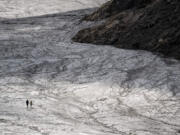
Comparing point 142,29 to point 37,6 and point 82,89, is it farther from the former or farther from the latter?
point 37,6

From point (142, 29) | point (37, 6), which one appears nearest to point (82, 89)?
point (142, 29)

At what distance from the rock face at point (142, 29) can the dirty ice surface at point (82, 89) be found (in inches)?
22.2

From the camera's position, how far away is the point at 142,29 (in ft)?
60.1

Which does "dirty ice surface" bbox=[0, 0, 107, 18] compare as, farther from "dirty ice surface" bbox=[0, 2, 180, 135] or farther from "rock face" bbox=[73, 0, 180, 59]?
"rock face" bbox=[73, 0, 180, 59]

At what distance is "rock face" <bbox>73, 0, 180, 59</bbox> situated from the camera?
693 inches

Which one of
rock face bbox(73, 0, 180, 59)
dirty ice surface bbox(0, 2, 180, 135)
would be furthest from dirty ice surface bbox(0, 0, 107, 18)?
rock face bbox(73, 0, 180, 59)

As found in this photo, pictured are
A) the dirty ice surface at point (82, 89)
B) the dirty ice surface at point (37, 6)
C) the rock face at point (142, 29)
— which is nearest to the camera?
the dirty ice surface at point (82, 89)

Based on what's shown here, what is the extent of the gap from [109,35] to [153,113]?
622 cm

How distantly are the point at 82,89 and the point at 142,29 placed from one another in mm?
4462

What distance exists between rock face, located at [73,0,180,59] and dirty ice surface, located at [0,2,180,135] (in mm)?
563

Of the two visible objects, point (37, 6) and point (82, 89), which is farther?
point (37, 6)

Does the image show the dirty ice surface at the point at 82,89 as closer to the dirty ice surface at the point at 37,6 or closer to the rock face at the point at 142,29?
the rock face at the point at 142,29

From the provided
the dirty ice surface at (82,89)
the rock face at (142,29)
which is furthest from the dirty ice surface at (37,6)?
the rock face at (142,29)

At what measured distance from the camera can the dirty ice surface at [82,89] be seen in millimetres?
11891
